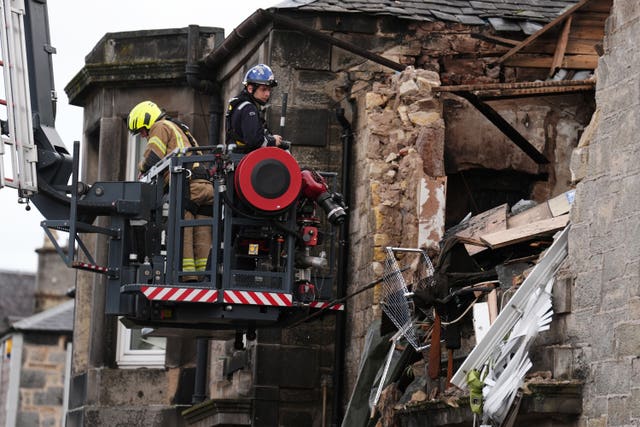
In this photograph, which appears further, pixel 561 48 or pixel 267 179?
pixel 561 48

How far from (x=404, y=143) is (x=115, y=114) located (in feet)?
16.2

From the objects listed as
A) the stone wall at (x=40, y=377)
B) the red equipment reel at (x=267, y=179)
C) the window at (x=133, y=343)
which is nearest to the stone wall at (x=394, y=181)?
the red equipment reel at (x=267, y=179)

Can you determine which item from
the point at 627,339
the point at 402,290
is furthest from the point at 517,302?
the point at 402,290

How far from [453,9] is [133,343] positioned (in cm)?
544

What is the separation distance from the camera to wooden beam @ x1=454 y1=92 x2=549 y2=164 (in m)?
16.6

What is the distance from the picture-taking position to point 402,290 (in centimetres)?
1509

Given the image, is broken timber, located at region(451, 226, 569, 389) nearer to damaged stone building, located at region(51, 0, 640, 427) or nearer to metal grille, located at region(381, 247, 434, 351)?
damaged stone building, located at region(51, 0, 640, 427)

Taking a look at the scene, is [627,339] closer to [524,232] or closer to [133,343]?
[524,232]

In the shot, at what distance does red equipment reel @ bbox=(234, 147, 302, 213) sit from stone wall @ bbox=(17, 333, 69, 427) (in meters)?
22.1

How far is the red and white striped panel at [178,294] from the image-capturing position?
14492 mm

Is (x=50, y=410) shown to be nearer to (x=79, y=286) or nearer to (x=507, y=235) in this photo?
(x=79, y=286)

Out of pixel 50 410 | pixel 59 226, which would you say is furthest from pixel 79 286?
pixel 50 410

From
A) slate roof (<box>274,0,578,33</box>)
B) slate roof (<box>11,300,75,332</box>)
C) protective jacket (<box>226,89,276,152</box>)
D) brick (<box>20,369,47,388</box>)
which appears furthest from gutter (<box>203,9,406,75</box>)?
brick (<box>20,369,47,388</box>)

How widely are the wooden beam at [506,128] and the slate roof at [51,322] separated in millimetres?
19832
